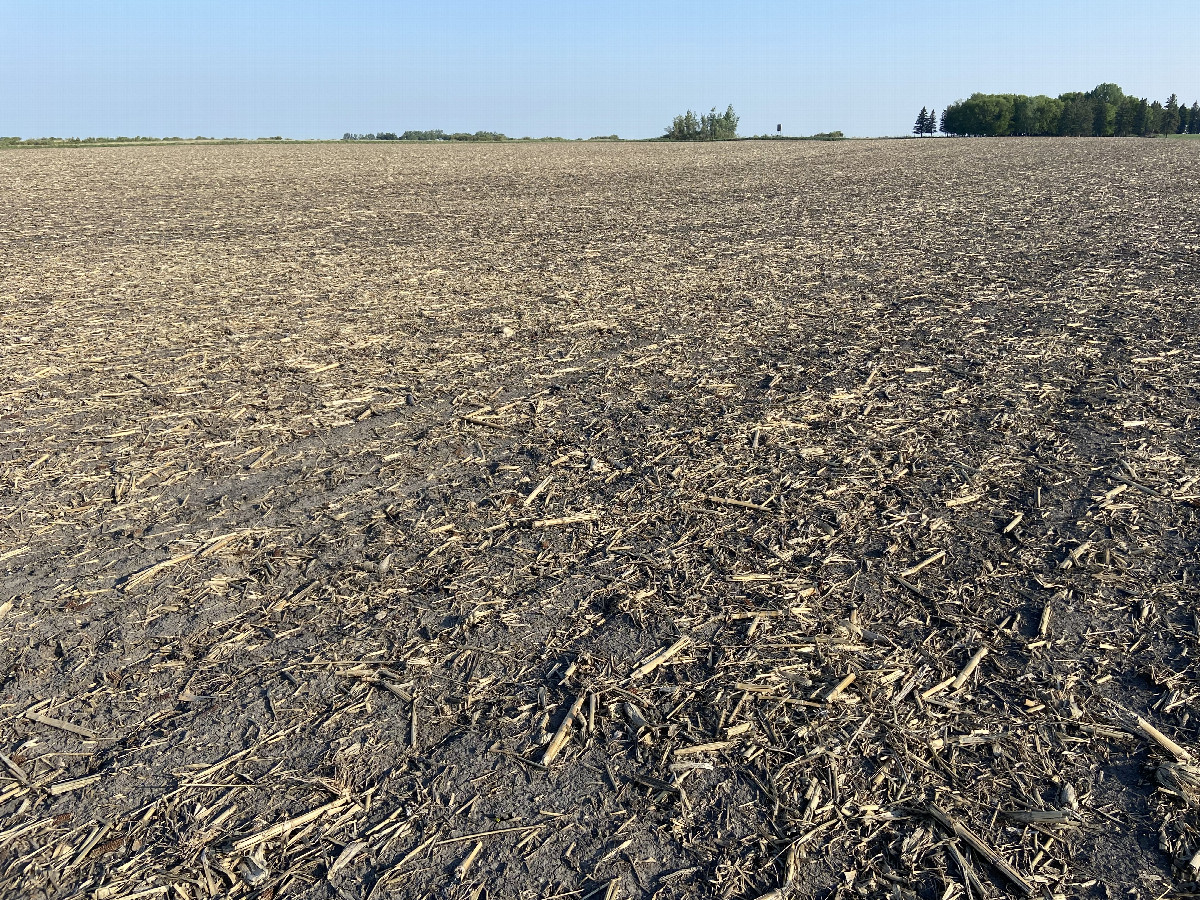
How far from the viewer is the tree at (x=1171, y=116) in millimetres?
100250

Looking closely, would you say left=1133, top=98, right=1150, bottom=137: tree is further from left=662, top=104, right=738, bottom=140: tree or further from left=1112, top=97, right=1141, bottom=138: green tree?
left=662, top=104, right=738, bottom=140: tree

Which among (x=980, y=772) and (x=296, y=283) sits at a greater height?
(x=296, y=283)

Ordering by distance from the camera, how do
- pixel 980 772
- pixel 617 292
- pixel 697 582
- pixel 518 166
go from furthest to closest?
pixel 518 166 < pixel 617 292 < pixel 697 582 < pixel 980 772

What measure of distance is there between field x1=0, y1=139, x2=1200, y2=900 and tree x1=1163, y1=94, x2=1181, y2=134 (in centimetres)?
11617

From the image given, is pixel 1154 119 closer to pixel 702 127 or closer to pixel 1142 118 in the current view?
pixel 1142 118

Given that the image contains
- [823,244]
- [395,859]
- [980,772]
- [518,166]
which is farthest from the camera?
[518,166]

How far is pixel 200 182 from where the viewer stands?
24359 millimetres

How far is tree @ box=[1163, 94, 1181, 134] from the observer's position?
100250 mm

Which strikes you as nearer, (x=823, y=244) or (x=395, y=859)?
(x=395, y=859)

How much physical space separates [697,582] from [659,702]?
2.69 feet

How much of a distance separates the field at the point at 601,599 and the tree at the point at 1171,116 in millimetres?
116172

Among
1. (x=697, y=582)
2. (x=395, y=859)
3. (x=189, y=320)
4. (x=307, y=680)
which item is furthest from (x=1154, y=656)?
(x=189, y=320)

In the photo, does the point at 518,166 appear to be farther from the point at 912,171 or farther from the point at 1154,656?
the point at 1154,656

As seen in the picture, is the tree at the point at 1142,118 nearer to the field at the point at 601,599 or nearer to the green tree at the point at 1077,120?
the green tree at the point at 1077,120
